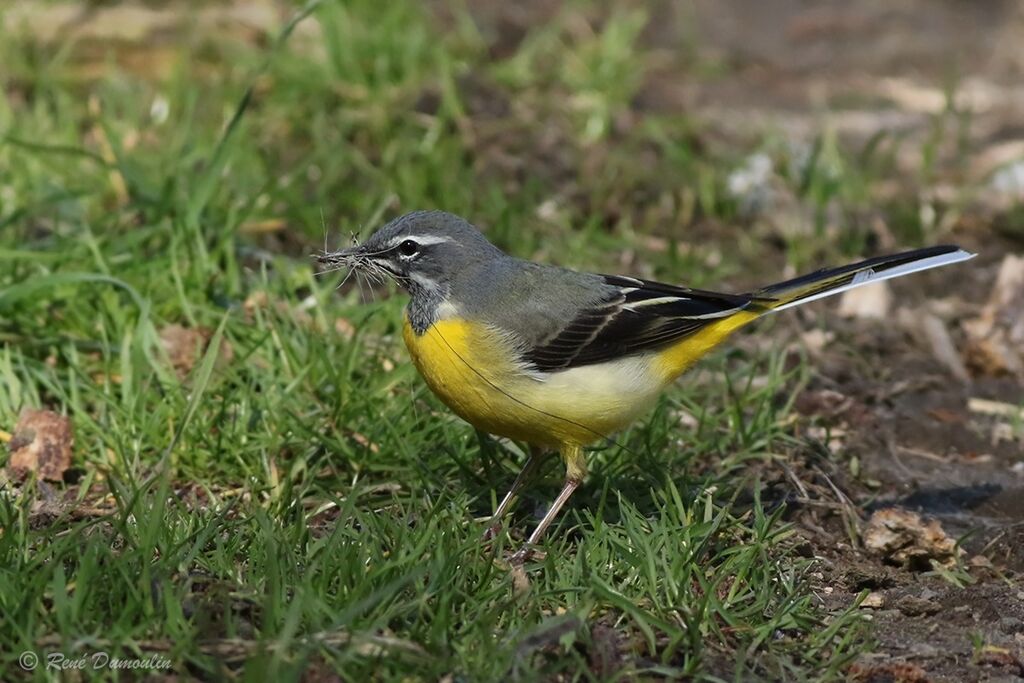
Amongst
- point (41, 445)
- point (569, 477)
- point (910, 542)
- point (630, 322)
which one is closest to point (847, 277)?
point (630, 322)

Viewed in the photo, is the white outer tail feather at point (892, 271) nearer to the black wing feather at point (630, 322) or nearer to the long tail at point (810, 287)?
the long tail at point (810, 287)

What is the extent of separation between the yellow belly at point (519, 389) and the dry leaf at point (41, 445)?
1511 millimetres

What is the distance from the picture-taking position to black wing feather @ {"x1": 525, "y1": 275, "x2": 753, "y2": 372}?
518 centimetres

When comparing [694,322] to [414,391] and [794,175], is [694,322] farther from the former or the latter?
[794,175]

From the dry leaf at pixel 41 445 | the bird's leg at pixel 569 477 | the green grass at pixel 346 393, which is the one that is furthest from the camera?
the dry leaf at pixel 41 445

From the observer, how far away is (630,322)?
5.32m

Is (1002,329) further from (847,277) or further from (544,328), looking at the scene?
(544,328)

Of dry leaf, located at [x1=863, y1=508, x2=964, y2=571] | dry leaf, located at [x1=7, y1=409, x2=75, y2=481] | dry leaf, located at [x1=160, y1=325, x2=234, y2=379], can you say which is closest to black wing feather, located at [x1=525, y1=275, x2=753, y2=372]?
dry leaf, located at [x1=863, y1=508, x2=964, y2=571]

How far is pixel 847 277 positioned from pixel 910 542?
109 cm

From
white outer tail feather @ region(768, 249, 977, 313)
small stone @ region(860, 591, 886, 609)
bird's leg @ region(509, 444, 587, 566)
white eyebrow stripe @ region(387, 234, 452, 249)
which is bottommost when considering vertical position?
small stone @ region(860, 591, 886, 609)

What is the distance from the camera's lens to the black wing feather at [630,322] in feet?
17.0

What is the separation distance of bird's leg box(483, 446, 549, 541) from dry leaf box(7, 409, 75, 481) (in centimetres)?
178

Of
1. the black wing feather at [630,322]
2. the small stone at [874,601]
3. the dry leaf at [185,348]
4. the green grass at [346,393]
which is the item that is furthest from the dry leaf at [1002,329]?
the dry leaf at [185,348]

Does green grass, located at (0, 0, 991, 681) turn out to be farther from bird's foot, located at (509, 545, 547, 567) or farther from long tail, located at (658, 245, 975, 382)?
long tail, located at (658, 245, 975, 382)
